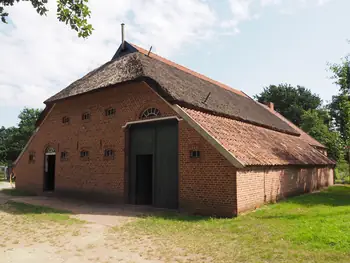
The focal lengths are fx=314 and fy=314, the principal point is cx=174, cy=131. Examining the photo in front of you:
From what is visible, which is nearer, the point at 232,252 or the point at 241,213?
the point at 232,252

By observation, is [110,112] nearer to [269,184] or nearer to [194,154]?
[194,154]

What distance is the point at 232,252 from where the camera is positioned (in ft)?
21.9

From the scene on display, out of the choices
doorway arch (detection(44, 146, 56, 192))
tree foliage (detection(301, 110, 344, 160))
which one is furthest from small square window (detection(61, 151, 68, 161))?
tree foliage (detection(301, 110, 344, 160))

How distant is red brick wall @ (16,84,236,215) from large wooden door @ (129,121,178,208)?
20.4 inches

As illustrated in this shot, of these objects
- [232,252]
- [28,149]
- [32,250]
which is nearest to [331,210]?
[232,252]

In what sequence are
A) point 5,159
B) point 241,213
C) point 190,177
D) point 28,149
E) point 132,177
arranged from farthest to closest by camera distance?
point 5,159 → point 28,149 → point 132,177 → point 190,177 → point 241,213

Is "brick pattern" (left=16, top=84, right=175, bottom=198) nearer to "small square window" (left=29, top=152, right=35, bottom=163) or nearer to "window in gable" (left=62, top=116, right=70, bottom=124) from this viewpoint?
"window in gable" (left=62, top=116, right=70, bottom=124)

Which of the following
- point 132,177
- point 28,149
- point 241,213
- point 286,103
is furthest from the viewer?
point 286,103

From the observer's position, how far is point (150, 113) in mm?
13664

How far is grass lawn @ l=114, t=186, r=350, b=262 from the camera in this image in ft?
21.0

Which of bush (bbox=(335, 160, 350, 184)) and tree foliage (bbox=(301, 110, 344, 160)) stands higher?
tree foliage (bbox=(301, 110, 344, 160))

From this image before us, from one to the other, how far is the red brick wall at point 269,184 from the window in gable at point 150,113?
14.9 feet

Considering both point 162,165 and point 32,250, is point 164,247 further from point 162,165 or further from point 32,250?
point 162,165

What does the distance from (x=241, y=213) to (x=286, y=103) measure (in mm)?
40185
